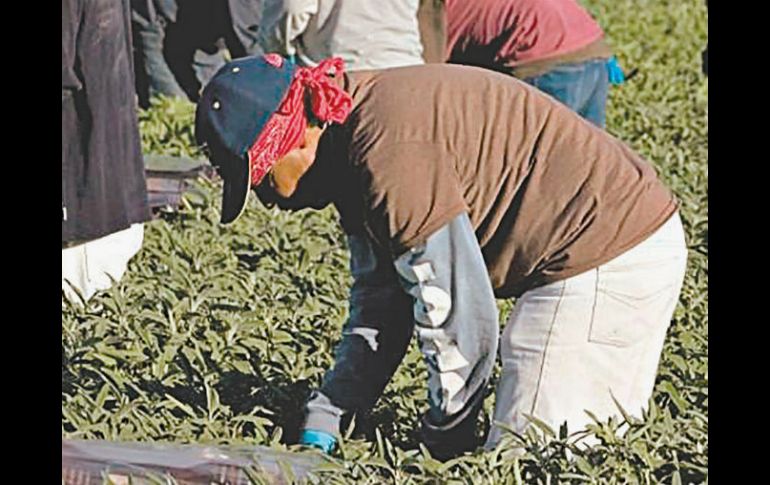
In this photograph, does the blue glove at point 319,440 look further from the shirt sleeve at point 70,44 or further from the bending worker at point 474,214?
the shirt sleeve at point 70,44

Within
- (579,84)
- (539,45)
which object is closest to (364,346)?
(539,45)

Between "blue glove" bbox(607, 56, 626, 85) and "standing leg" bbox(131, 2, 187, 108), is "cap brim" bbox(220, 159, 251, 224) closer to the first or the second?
"blue glove" bbox(607, 56, 626, 85)

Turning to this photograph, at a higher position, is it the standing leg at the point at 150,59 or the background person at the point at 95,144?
the background person at the point at 95,144

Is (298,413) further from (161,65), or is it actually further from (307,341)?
(161,65)

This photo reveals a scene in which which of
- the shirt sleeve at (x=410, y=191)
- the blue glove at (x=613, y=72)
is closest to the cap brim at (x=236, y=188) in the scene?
the shirt sleeve at (x=410, y=191)

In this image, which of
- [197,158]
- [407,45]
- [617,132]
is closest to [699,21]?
[617,132]

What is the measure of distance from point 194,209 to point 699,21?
608 cm

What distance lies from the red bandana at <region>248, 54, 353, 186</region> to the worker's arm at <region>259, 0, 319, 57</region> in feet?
6.10

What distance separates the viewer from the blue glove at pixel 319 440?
4.82 meters

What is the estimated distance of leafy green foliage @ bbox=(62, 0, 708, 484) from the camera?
4.59m

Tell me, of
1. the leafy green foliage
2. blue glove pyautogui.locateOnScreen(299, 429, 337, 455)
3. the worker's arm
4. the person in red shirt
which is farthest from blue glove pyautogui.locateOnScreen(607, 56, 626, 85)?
blue glove pyautogui.locateOnScreen(299, 429, 337, 455)

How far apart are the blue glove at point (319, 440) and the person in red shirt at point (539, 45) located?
6.59 feet
